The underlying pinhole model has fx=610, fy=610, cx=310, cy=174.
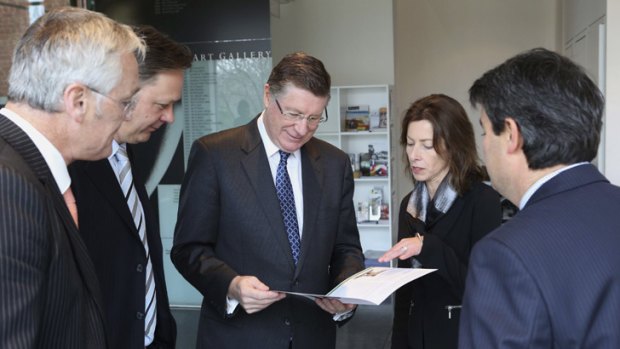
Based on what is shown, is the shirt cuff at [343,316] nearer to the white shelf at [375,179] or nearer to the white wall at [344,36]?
the white shelf at [375,179]

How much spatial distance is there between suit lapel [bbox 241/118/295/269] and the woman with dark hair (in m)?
0.38

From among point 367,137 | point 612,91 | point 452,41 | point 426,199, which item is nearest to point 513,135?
point 426,199

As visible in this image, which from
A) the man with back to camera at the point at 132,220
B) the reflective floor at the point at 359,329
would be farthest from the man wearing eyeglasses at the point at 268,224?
the reflective floor at the point at 359,329

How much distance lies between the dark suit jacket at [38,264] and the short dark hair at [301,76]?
1.13m

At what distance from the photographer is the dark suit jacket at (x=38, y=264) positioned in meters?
0.99

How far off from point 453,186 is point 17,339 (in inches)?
65.4

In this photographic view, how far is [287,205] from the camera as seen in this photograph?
7.32 ft

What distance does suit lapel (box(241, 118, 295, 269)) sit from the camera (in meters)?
2.16

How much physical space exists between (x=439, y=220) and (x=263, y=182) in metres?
0.67

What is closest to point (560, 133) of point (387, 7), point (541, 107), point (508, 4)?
point (541, 107)

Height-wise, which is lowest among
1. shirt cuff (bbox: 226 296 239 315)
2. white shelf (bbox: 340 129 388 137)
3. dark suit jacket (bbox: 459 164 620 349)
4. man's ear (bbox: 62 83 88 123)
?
shirt cuff (bbox: 226 296 239 315)

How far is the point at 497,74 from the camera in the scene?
1334 mm

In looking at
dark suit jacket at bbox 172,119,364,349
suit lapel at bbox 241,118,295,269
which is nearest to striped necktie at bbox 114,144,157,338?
dark suit jacket at bbox 172,119,364,349

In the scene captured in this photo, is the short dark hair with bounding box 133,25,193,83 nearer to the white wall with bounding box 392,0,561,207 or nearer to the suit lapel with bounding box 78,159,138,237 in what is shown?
the suit lapel with bounding box 78,159,138,237
